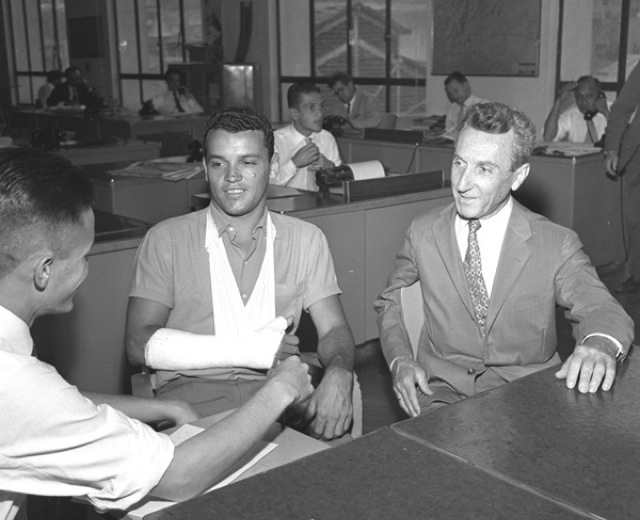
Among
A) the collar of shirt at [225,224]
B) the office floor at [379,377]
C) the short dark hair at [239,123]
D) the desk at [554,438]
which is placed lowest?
the office floor at [379,377]

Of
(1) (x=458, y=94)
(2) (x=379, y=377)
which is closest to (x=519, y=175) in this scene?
(2) (x=379, y=377)

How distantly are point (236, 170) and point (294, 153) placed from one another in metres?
2.99

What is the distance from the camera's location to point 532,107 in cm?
869

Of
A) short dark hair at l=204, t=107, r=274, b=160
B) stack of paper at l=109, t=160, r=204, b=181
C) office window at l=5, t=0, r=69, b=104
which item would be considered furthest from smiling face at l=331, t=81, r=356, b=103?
office window at l=5, t=0, r=69, b=104

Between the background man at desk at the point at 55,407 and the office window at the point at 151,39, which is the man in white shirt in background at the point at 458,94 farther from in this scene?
the background man at desk at the point at 55,407

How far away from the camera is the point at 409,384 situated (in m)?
1.97

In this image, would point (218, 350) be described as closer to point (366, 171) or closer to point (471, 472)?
point (471, 472)

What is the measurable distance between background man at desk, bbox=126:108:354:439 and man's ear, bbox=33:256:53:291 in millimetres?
805

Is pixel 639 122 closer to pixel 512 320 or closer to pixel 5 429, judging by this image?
pixel 512 320

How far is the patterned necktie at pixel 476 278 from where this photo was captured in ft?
7.11

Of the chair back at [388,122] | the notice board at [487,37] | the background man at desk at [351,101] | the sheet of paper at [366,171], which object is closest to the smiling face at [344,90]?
the background man at desk at [351,101]

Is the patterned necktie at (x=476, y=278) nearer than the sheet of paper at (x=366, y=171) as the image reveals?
Yes

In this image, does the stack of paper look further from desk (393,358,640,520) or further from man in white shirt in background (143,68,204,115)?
man in white shirt in background (143,68,204,115)

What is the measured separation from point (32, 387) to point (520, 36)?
326 inches
